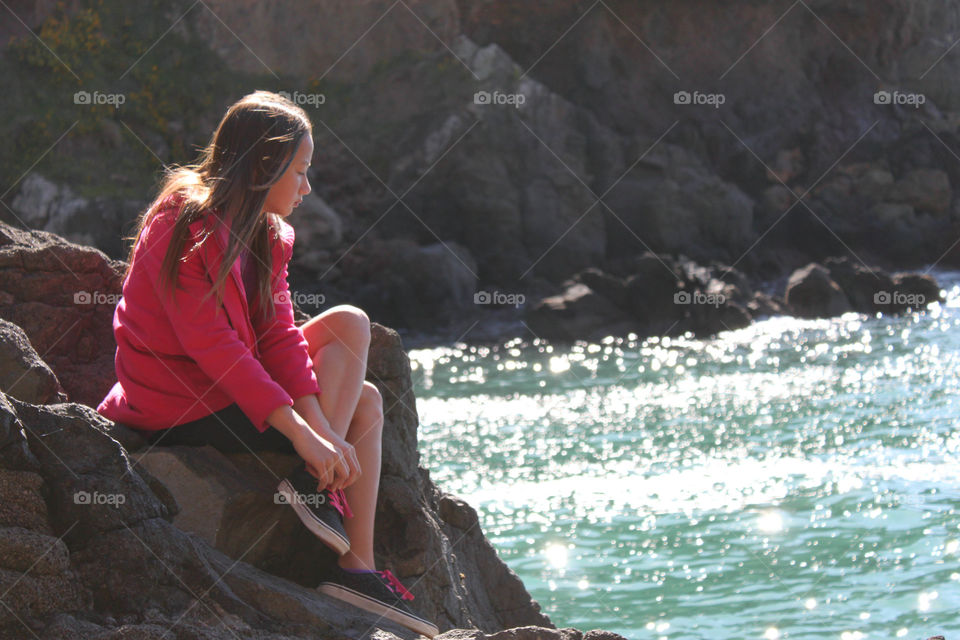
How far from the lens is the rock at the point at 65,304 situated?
4246 millimetres

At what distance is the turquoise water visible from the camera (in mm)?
5648

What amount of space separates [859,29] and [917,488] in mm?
20798

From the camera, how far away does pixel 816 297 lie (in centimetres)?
1706

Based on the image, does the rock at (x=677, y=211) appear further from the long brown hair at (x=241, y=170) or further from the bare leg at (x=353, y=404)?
the long brown hair at (x=241, y=170)

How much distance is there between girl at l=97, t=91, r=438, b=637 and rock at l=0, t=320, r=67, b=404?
0.72 ft

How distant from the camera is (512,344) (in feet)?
50.8

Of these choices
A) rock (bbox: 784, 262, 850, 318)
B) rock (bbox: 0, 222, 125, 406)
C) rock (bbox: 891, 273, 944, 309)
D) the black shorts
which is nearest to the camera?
the black shorts

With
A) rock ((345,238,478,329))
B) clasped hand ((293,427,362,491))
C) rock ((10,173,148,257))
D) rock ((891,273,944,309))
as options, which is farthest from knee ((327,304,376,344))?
rock ((891,273,944,309))

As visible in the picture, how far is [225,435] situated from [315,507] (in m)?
0.40

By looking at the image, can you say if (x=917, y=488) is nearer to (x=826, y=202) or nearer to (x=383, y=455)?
(x=383, y=455)

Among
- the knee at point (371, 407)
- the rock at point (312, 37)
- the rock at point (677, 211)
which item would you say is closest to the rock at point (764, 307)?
the rock at point (677, 211)

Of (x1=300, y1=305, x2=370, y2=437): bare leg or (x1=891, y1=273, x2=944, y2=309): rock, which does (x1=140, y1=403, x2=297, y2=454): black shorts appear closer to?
(x1=300, y1=305, x2=370, y2=437): bare leg

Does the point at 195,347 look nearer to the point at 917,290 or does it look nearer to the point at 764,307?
the point at 764,307

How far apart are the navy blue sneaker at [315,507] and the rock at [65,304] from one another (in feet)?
4.98
